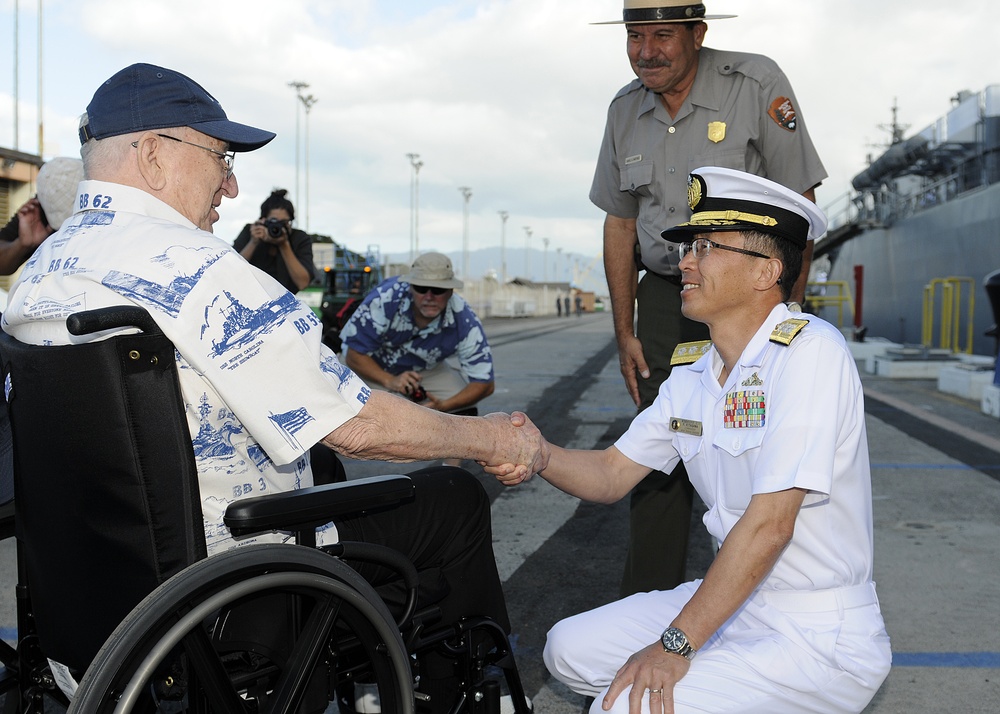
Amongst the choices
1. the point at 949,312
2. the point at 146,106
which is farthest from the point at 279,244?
the point at 949,312

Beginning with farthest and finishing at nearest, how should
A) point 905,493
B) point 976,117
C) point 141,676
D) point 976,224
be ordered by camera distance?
point 976,117
point 976,224
point 905,493
point 141,676

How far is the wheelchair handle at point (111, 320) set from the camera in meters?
1.60

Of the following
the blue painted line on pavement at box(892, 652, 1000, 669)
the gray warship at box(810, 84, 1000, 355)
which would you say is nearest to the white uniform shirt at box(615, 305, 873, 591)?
the blue painted line on pavement at box(892, 652, 1000, 669)

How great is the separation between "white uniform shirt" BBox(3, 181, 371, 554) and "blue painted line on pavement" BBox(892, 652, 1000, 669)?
2.41 m

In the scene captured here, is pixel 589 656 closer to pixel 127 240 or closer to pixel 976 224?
pixel 127 240

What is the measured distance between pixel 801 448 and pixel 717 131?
1738 millimetres

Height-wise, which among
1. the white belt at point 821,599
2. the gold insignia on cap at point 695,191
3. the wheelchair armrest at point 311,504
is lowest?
the white belt at point 821,599

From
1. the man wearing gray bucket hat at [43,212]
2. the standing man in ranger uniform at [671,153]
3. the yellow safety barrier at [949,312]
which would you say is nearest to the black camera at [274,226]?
the man wearing gray bucket hat at [43,212]

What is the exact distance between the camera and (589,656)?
2.38m

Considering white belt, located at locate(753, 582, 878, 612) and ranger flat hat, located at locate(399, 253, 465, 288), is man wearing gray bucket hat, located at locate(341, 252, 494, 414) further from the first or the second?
white belt, located at locate(753, 582, 878, 612)

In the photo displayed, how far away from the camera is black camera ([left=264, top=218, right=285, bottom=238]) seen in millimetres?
6902

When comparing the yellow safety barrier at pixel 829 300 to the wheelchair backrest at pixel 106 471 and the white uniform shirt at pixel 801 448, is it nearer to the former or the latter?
the white uniform shirt at pixel 801 448

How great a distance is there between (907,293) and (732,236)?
3081cm

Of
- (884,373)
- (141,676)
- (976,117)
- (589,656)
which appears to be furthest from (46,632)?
(976,117)
